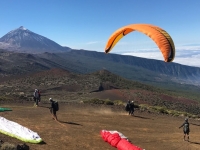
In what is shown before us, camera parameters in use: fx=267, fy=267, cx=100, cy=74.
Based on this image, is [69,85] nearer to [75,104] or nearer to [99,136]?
[75,104]

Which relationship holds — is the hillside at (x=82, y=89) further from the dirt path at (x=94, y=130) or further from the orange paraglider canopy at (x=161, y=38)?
the orange paraglider canopy at (x=161, y=38)

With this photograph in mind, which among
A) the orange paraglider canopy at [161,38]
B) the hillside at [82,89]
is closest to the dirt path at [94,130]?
the orange paraglider canopy at [161,38]

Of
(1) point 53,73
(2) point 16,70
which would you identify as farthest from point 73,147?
(2) point 16,70

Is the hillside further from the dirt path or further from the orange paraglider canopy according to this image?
the orange paraglider canopy

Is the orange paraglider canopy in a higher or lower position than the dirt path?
higher

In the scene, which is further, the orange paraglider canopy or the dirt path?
the dirt path

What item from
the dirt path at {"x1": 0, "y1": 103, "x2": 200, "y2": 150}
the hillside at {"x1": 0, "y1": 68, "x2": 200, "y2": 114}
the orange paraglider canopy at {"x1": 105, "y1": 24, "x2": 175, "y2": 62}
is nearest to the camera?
the orange paraglider canopy at {"x1": 105, "y1": 24, "x2": 175, "y2": 62}

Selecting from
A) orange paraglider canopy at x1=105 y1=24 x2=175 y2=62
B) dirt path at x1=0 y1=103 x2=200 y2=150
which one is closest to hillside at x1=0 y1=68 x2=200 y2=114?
dirt path at x1=0 y1=103 x2=200 y2=150

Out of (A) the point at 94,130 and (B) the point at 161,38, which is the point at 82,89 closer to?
(A) the point at 94,130

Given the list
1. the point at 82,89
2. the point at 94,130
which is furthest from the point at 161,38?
the point at 82,89
